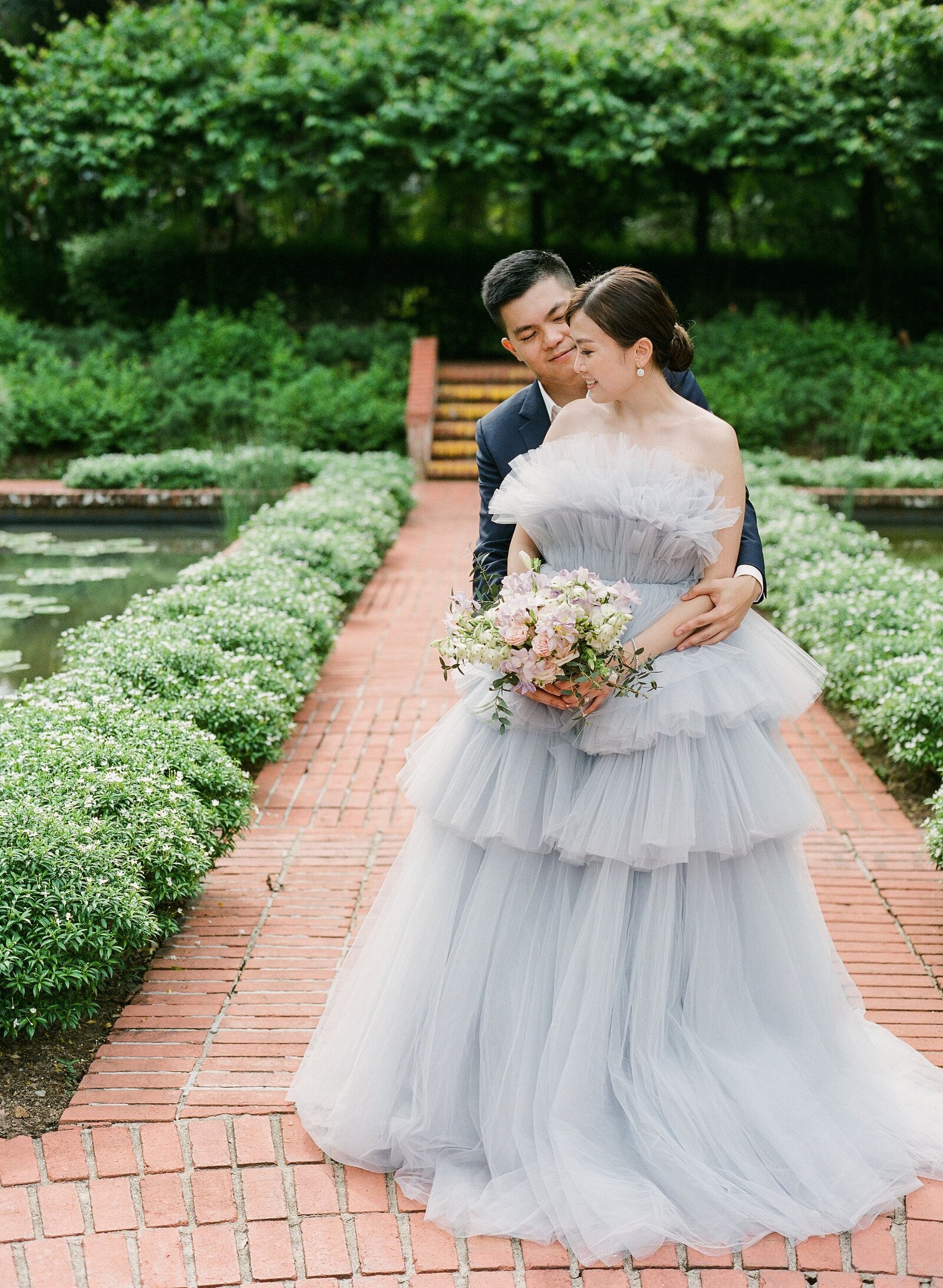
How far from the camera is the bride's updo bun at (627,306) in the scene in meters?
2.51

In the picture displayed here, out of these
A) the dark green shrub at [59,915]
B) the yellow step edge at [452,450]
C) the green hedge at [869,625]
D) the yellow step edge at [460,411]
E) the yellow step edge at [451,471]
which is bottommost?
the yellow step edge at [451,471]

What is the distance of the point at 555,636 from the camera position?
236 cm

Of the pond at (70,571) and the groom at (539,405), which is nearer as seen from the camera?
the groom at (539,405)

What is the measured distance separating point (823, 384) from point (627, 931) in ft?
43.1

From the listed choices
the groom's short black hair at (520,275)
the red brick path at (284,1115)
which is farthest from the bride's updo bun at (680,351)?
the red brick path at (284,1115)

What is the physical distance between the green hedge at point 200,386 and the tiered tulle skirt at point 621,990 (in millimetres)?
10023

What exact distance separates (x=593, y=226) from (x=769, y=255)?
9.42ft

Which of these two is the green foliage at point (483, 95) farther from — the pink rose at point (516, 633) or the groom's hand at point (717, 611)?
the pink rose at point (516, 633)

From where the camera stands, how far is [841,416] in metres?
14.4

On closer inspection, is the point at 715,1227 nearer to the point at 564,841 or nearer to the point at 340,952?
the point at 564,841

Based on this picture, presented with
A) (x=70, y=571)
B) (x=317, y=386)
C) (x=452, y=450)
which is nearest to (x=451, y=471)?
(x=452, y=450)

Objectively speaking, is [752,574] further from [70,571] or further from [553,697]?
[70,571]

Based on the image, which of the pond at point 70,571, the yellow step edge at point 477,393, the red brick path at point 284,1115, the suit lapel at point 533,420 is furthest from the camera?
the yellow step edge at point 477,393

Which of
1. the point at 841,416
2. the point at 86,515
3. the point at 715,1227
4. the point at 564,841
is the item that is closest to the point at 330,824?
the point at 564,841
